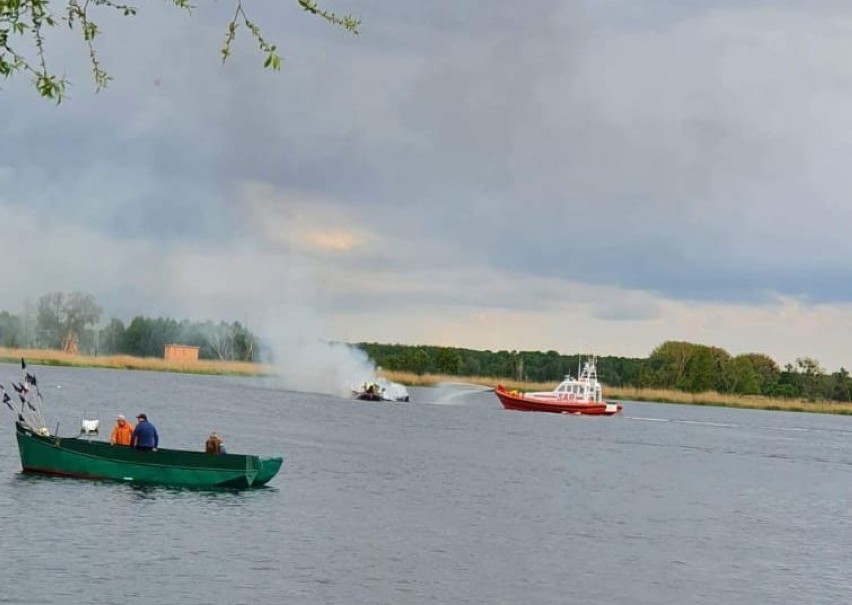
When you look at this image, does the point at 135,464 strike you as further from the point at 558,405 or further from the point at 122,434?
the point at 558,405

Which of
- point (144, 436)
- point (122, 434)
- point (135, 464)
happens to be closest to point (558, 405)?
point (122, 434)

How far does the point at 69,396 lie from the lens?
429ft

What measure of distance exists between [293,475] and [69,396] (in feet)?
241

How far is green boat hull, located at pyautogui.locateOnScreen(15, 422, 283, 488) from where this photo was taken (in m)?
51.1

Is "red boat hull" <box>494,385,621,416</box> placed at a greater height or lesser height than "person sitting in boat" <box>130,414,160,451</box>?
greater

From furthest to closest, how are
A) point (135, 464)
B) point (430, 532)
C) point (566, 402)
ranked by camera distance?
point (566, 402)
point (135, 464)
point (430, 532)

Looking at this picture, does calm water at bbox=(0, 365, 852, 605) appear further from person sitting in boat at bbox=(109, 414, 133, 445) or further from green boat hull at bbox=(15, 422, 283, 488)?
person sitting in boat at bbox=(109, 414, 133, 445)

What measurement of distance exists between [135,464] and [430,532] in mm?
13007

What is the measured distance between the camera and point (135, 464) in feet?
170

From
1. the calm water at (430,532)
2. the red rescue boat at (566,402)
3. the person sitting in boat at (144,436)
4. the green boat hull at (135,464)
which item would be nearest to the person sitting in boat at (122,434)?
the green boat hull at (135,464)

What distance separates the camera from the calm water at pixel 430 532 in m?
35.2

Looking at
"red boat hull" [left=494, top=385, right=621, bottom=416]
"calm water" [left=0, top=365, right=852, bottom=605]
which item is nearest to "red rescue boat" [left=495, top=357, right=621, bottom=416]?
"red boat hull" [left=494, top=385, right=621, bottom=416]

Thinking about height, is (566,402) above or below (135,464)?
above

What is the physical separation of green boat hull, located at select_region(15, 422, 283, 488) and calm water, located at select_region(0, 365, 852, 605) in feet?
2.11
